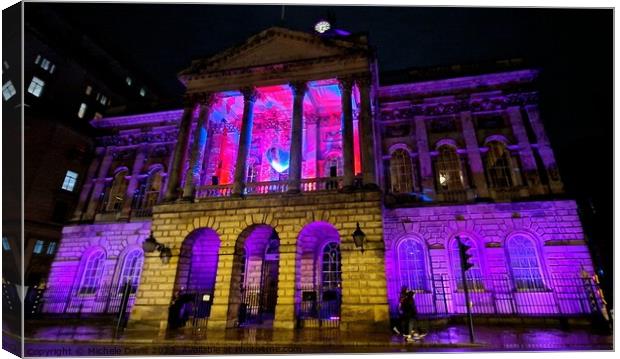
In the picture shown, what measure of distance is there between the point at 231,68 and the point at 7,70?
11378 mm

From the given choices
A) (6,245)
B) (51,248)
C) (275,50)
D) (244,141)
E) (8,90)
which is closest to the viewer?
(6,245)

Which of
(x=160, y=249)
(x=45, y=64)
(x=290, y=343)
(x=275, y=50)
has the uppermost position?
(x=45, y=64)

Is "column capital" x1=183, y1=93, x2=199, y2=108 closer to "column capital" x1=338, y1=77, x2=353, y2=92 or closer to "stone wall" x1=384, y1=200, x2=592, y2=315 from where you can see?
"column capital" x1=338, y1=77, x2=353, y2=92

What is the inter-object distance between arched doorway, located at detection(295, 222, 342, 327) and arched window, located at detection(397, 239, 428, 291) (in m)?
2.97

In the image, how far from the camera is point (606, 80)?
280 inches

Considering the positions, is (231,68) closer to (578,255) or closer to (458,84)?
(458,84)

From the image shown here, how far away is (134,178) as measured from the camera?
21.3 m

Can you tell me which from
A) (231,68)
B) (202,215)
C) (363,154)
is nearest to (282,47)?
(231,68)

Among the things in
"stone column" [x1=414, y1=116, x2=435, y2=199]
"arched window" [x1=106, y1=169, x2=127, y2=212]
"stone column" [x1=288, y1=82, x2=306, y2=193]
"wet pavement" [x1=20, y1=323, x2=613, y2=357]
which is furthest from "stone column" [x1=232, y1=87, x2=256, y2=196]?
"arched window" [x1=106, y1=169, x2=127, y2=212]

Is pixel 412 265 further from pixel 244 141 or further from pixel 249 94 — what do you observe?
pixel 249 94

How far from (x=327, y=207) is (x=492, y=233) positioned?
8.09m

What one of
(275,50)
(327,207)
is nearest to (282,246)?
(327,207)

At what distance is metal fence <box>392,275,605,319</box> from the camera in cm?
1338

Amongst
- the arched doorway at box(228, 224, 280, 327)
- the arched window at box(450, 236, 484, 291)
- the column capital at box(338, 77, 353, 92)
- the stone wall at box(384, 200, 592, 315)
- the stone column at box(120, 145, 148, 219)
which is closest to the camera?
the stone wall at box(384, 200, 592, 315)
